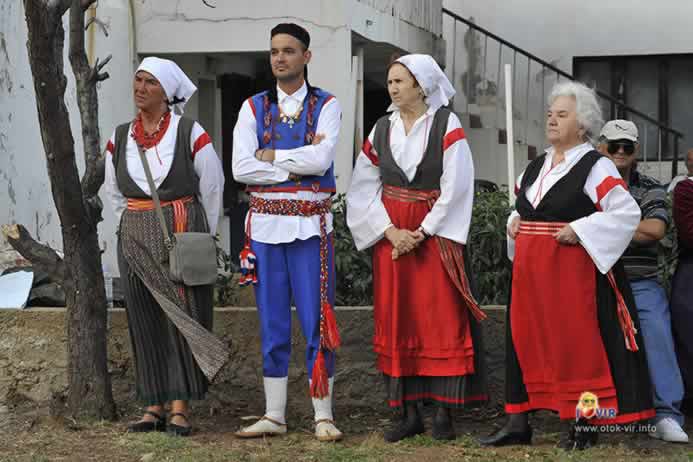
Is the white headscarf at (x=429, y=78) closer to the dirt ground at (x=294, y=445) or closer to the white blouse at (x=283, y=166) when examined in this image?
the white blouse at (x=283, y=166)

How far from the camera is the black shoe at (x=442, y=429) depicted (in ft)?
21.9

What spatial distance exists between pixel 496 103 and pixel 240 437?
8.85 m

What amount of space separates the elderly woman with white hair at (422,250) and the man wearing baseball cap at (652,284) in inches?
31.7

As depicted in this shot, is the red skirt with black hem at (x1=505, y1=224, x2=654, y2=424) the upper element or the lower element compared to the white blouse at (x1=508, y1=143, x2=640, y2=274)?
lower

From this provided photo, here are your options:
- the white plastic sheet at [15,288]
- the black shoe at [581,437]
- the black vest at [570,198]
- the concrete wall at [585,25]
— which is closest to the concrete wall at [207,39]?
the white plastic sheet at [15,288]

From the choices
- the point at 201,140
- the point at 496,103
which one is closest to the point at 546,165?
the point at 201,140

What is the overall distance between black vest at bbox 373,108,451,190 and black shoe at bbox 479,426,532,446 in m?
1.27

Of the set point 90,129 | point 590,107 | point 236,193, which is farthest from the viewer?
point 236,193

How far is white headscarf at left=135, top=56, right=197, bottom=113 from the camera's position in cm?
685

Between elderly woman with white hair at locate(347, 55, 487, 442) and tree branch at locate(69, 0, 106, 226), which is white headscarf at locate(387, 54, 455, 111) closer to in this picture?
elderly woman with white hair at locate(347, 55, 487, 442)

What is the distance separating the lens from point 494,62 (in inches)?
603

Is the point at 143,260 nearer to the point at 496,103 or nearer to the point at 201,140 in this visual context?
the point at 201,140

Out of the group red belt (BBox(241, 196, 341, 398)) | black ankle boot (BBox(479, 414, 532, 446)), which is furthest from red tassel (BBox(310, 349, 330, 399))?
black ankle boot (BBox(479, 414, 532, 446))

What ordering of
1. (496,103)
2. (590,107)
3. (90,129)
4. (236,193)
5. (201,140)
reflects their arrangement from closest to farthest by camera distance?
(590,107) < (201,140) < (90,129) < (236,193) < (496,103)
